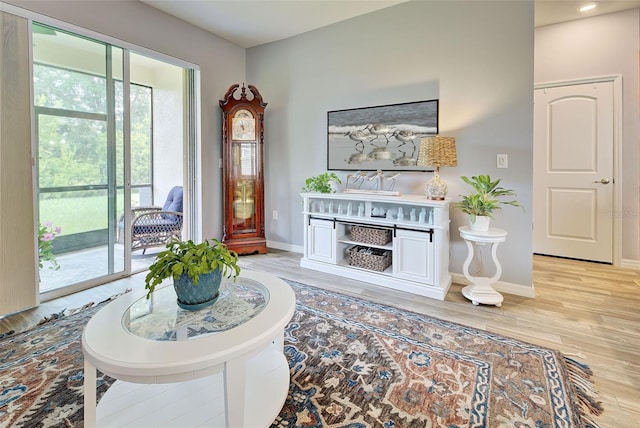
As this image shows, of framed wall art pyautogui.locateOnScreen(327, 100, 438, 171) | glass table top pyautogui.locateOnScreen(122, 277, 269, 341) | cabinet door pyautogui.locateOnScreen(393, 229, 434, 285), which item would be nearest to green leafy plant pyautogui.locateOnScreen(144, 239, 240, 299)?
glass table top pyautogui.locateOnScreen(122, 277, 269, 341)

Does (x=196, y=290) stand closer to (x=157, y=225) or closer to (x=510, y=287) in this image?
(x=510, y=287)

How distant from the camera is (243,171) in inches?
162

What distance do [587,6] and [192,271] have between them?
4.62 m

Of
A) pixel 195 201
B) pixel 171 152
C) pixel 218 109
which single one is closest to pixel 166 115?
pixel 171 152

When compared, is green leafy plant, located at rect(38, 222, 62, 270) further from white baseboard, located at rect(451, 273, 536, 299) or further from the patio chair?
white baseboard, located at rect(451, 273, 536, 299)

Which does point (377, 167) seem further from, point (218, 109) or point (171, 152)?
point (171, 152)

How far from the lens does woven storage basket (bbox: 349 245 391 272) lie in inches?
123

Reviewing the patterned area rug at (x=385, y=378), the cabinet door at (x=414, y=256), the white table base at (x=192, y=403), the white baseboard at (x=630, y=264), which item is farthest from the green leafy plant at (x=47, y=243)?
the white baseboard at (x=630, y=264)

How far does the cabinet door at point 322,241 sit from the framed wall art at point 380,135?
75 cm

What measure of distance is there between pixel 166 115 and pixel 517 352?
16.9ft

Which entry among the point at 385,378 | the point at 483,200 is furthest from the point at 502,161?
the point at 385,378

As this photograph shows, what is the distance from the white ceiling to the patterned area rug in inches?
120

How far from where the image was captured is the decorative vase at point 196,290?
1454mm

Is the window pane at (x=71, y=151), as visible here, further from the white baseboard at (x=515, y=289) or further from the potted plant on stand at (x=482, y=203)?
the white baseboard at (x=515, y=289)
